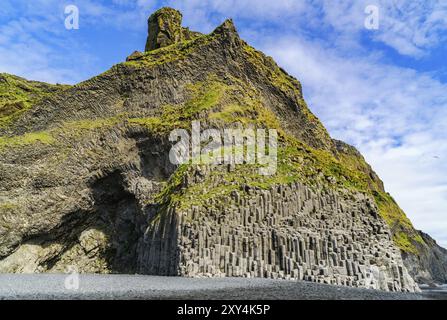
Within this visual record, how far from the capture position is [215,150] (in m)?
53.0

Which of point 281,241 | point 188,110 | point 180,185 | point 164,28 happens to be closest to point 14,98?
point 164,28

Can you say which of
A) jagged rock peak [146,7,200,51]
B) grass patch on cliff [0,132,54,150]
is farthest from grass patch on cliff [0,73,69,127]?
jagged rock peak [146,7,200,51]

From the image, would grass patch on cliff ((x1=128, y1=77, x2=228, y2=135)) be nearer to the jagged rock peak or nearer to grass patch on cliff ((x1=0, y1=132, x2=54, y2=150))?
grass patch on cliff ((x1=0, y1=132, x2=54, y2=150))

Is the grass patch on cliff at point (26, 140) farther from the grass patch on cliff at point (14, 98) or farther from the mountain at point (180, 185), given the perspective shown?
the grass patch on cliff at point (14, 98)

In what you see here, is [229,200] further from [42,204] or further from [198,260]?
[42,204]

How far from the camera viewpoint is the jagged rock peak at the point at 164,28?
86250mm

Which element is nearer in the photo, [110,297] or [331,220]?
[110,297]

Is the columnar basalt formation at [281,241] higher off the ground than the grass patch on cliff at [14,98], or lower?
lower

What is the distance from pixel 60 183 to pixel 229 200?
88.1ft

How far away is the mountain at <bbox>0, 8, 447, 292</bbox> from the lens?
38.9 metres

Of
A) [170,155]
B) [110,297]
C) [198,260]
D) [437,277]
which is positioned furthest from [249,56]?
[437,277]

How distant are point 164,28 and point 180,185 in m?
49.9

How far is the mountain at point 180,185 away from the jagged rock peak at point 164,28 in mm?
330

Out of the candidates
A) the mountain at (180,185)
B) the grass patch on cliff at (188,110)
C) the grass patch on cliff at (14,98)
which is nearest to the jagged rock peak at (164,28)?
the mountain at (180,185)
